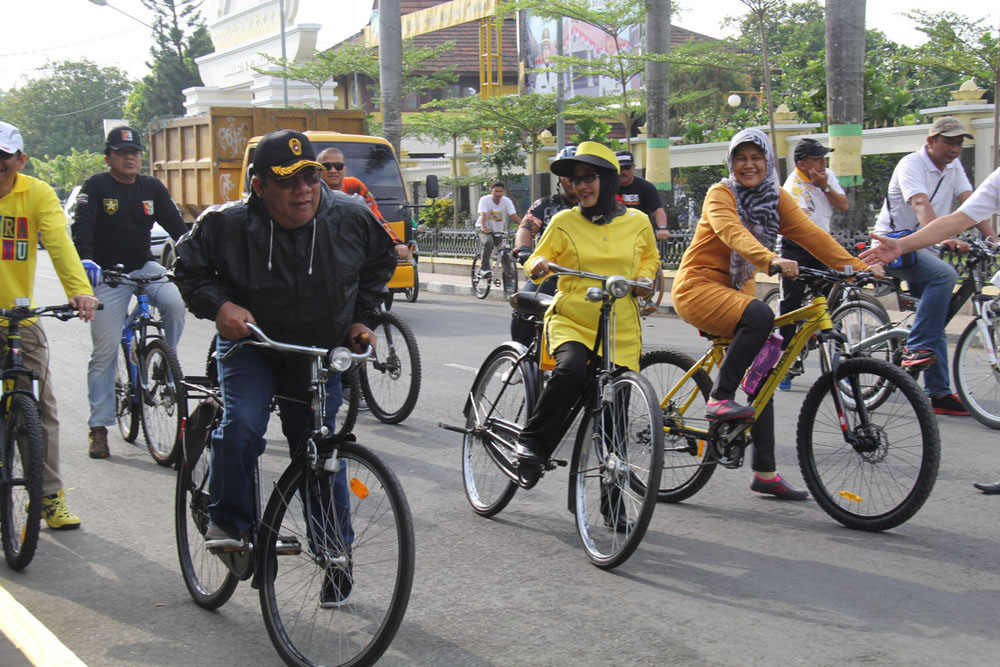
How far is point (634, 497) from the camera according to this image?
15.2 ft

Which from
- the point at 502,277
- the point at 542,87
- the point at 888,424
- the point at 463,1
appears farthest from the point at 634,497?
the point at 542,87

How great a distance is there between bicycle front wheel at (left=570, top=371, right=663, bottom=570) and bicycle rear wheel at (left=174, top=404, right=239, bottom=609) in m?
1.54

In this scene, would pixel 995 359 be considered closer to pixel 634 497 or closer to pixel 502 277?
pixel 634 497

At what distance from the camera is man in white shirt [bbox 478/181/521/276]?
61.9 feet

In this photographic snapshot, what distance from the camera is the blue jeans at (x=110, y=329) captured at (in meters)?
7.10

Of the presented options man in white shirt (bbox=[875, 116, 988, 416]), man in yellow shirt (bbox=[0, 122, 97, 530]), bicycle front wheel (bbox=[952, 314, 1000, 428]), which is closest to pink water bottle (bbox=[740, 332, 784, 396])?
man in white shirt (bbox=[875, 116, 988, 416])

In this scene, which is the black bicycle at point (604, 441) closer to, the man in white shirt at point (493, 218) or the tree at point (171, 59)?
the man in white shirt at point (493, 218)

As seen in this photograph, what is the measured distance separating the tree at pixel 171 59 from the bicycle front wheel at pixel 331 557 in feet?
241

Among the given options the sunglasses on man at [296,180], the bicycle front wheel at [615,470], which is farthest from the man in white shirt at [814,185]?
the sunglasses on man at [296,180]

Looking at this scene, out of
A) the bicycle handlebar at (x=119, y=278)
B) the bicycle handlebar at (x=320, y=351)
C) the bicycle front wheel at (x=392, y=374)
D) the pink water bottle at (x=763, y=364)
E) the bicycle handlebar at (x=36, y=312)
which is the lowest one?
the bicycle front wheel at (x=392, y=374)

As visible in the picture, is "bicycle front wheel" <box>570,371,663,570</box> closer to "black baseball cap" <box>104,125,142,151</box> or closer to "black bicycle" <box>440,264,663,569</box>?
"black bicycle" <box>440,264,663,569</box>

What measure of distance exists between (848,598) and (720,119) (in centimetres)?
3414

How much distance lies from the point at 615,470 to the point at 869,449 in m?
1.28

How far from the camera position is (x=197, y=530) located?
4.42 meters
